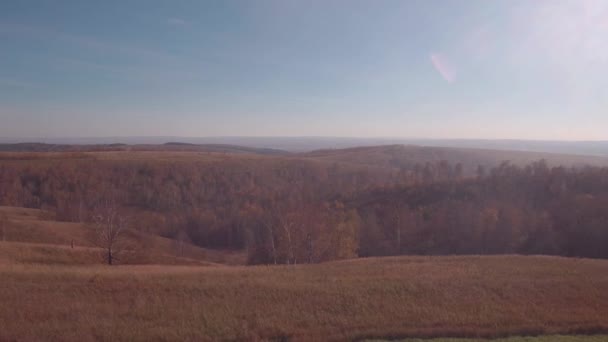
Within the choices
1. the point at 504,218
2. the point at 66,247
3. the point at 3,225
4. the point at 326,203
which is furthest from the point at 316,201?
the point at 66,247

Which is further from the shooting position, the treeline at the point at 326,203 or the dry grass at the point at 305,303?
the treeline at the point at 326,203

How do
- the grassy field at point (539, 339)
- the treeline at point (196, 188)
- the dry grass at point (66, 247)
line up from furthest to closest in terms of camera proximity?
the treeline at point (196, 188), the dry grass at point (66, 247), the grassy field at point (539, 339)

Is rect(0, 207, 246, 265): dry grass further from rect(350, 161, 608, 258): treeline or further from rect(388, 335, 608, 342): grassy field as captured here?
rect(388, 335, 608, 342): grassy field

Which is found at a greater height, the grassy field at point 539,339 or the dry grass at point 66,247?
the grassy field at point 539,339

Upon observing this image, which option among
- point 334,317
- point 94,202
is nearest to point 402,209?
point 334,317

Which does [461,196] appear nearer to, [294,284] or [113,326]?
[294,284]

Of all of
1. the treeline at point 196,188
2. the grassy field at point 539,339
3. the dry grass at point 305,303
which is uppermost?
the grassy field at point 539,339

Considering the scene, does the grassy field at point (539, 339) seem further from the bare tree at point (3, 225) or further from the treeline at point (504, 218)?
the bare tree at point (3, 225)

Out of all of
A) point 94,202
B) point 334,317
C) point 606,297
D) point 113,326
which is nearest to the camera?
point 113,326

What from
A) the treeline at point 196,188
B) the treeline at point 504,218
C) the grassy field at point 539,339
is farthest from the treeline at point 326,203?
the grassy field at point 539,339
